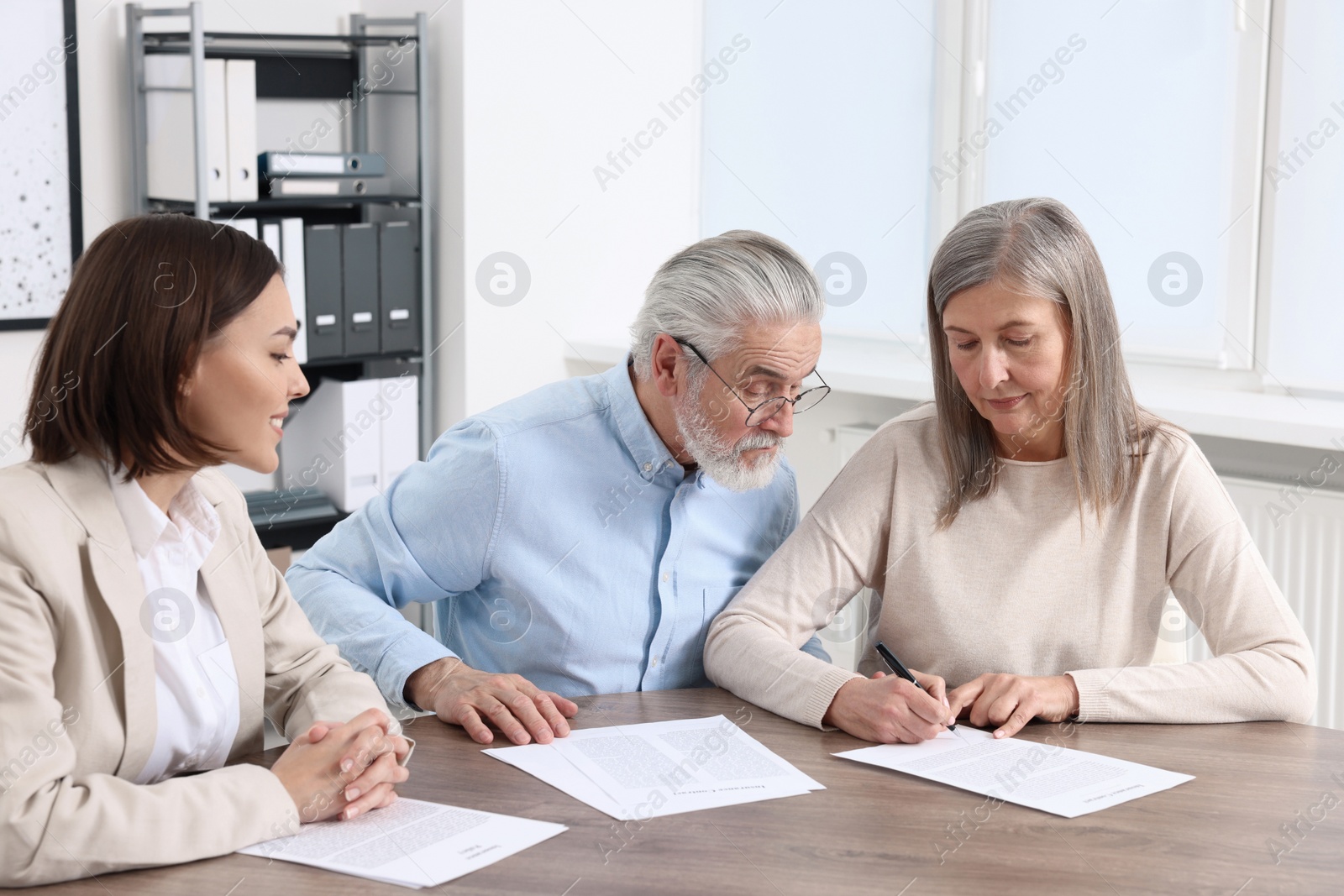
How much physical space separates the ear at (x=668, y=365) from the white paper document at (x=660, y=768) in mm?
482

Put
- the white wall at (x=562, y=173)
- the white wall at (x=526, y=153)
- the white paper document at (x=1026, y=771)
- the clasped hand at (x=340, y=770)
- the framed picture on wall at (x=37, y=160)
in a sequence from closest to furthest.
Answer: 1. the clasped hand at (x=340, y=770)
2. the white paper document at (x=1026, y=771)
3. the framed picture on wall at (x=37, y=160)
4. the white wall at (x=526, y=153)
5. the white wall at (x=562, y=173)

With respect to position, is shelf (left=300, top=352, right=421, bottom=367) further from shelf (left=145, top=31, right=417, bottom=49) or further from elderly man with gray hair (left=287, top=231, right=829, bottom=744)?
elderly man with gray hair (left=287, top=231, right=829, bottom=744)

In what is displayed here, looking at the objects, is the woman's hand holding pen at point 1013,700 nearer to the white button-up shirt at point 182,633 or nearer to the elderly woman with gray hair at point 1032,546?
the elderly woman with gray hair at point 1032,546

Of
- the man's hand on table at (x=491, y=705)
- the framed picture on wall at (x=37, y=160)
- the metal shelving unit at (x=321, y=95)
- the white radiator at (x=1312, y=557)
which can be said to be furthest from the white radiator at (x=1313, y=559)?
the framed picture on wall at (x=37, y=160)

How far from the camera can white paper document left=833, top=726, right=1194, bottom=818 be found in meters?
1.35

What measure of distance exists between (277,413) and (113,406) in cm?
16

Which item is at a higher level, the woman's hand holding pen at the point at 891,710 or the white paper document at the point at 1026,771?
the woman's hand holding pen at the point at 891,710

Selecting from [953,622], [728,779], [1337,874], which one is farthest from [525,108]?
[1337,874]

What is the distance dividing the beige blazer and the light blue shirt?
1.57 ft

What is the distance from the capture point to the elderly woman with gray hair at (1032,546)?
161 centimetres

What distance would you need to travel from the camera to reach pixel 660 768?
4.61 feet

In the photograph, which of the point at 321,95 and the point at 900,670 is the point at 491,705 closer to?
the point at 900,670

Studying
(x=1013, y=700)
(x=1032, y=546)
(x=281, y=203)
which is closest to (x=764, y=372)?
(x=1032, y=546)

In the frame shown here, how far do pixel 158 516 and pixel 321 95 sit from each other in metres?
2.83
